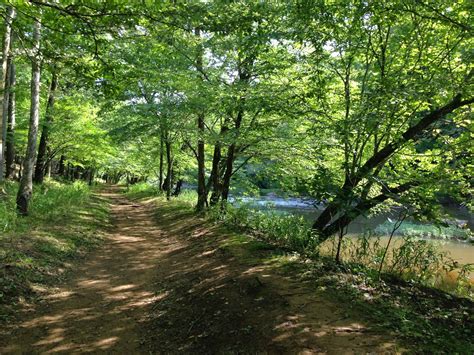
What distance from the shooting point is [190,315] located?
5.52 m

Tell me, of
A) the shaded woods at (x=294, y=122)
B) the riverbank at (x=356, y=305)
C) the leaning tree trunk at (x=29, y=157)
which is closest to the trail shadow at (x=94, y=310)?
the shaded woods at (x=294, y=122)

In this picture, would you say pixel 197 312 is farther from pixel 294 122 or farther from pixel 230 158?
pixel 230 158

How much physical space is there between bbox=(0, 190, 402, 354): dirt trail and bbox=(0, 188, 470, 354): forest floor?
0.5 inches

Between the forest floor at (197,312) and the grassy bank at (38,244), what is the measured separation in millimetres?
374

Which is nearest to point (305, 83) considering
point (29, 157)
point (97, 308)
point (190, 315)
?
point (190, 315)

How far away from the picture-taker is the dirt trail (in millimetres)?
4145

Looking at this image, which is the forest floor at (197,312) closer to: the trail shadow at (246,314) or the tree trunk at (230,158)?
the trail shadow at (246,314)

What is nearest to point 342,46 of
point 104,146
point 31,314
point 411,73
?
A: point 411,73

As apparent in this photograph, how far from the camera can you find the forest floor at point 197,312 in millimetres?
4148

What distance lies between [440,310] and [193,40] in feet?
33.0

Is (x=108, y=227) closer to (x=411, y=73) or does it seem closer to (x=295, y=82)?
(x=295, y=82)

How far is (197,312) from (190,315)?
115 mm

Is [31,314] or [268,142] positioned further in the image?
[268,142]

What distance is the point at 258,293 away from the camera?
215 inches
